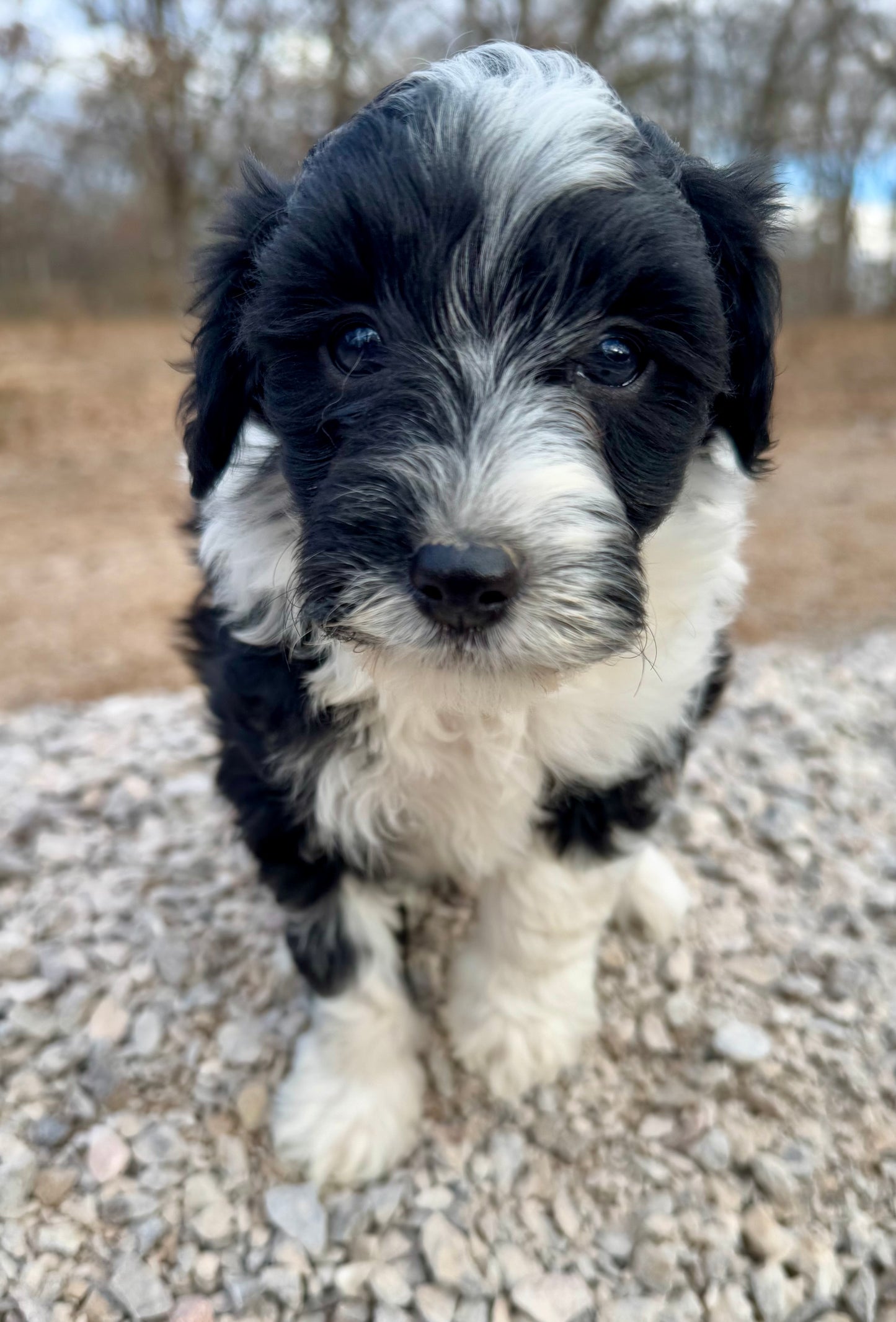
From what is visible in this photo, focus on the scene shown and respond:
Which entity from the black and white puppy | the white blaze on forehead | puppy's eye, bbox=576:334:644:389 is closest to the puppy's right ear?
the black and white puppy

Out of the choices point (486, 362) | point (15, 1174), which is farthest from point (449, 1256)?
point (486, 362)

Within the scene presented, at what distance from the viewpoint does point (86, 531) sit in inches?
341

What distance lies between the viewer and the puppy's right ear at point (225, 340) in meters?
2.25

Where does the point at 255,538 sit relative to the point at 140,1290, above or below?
Result: above

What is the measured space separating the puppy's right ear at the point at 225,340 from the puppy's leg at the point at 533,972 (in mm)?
1291

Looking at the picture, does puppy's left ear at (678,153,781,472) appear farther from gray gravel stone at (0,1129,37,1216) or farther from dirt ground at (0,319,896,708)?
gray gravel stone at (0,1129,37,1216)

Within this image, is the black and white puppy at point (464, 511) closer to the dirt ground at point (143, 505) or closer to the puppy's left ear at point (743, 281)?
the puppy's left ear at point (743, 281)

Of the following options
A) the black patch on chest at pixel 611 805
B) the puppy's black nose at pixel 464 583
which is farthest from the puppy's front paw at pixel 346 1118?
the puppy's black nose at pixel 464 583

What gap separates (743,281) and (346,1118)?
7.78 ft

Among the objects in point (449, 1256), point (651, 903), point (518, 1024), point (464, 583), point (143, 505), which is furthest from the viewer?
point (143, 505)

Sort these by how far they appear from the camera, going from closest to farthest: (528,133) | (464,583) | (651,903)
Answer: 1. (464,583)
2. (528,133)
3. (651,903)

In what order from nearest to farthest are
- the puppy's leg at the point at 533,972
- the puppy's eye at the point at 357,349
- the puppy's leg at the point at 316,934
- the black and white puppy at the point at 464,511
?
the black and white puppy at the point at 464,511 → the puppy's eye at the point at 357,349 → the puppy's leg at the point at 316,934 → the puppy's leg at the point at 533,972

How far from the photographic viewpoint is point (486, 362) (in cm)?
192

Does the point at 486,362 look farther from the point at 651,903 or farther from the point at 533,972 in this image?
the point at 651,903
